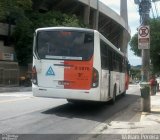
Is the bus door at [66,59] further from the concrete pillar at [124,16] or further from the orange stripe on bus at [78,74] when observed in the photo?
the concrete pillar at [124,16]

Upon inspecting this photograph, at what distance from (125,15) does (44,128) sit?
10708 cm

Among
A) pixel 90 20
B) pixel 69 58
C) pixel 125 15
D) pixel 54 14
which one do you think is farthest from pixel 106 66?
pixel 125 15

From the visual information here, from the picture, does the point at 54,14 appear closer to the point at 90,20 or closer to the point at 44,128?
the point at 90,20

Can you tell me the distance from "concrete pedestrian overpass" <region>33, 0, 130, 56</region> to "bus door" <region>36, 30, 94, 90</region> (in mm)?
52156

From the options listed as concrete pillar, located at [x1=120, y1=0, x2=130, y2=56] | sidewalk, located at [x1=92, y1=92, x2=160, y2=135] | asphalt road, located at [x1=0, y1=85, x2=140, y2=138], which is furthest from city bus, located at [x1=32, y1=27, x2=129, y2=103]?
concrete pillar, located at [x1=120, y1=0, x2=130, y2=56]

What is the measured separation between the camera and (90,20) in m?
88.6

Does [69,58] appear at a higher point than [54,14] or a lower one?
lower

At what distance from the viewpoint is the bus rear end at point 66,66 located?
55.5 ft

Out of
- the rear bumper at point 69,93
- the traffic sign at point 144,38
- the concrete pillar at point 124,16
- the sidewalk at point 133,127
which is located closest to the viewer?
the sidewalk at point 133,127

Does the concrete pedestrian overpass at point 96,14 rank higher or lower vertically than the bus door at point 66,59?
higher

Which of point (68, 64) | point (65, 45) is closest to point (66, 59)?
point (68, 64)

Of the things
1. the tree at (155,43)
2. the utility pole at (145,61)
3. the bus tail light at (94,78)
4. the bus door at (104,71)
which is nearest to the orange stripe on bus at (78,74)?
the bus tail light at (94,78)

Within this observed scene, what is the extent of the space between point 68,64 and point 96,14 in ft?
225

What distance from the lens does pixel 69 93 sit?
669 inches
